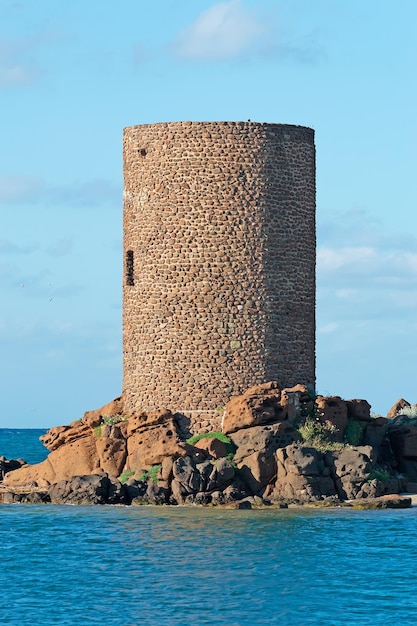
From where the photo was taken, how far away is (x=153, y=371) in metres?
39.6

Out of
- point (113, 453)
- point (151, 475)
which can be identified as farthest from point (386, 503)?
point (113, 453)

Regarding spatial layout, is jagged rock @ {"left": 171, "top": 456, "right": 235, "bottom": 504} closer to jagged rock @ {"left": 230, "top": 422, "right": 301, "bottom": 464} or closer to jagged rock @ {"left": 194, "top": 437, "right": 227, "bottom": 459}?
jagged rock @ {"left": 194, "top": 437, "right": 227, "bottom": 459}

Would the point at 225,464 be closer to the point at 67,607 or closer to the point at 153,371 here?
the point at 153,371

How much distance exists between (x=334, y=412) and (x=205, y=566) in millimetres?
10322

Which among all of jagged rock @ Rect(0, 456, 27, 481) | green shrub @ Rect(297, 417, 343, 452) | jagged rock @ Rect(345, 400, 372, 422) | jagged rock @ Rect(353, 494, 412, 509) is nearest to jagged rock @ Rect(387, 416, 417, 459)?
jagged rock @ Rect(345, 400, 372, 422)

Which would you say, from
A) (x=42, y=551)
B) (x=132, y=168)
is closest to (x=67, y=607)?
(x=42, y=551)

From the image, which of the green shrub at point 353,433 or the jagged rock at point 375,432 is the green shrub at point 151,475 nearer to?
the green shrub at point 353,433

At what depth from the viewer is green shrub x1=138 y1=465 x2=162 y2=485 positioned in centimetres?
3741

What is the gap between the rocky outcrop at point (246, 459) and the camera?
120 feet

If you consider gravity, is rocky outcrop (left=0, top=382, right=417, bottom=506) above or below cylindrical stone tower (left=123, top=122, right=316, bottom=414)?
below

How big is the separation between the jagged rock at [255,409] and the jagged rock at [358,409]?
2313 mm

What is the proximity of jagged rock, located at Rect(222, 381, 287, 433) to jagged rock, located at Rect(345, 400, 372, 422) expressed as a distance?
7.59 feet

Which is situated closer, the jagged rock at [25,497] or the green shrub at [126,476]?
→ the green shrub at [126,476]

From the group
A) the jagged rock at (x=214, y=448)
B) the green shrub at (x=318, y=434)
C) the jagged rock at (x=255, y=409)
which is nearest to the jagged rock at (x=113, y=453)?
the jagged rock at (x=214, y=448)
